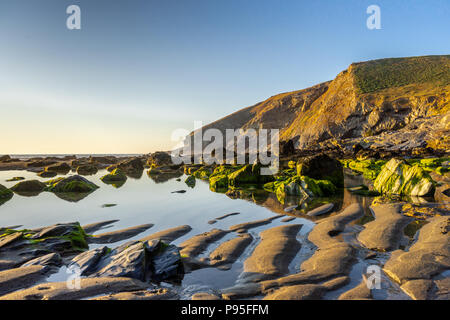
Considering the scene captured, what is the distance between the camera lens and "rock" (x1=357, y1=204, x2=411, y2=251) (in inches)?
174

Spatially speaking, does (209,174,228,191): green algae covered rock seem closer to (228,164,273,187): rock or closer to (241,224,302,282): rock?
(228,164,273,187): rock

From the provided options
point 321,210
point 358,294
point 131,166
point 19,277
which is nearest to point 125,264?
point 19,277

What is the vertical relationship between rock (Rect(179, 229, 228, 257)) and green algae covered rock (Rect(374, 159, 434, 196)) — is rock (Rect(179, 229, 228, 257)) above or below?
below

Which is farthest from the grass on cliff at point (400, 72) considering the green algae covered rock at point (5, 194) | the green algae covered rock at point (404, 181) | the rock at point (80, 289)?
the rock at point (80, 289)

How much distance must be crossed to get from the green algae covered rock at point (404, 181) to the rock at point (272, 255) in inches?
258

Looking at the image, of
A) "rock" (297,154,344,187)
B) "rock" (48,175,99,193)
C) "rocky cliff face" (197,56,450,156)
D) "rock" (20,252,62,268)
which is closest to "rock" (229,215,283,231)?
"rock" (20,252,62,268)

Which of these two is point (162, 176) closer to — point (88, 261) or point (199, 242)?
point (199, 242)

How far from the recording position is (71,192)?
43.9 feet

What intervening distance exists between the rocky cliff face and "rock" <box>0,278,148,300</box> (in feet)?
131

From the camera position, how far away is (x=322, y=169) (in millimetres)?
13531

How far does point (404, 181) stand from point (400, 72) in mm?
92840
